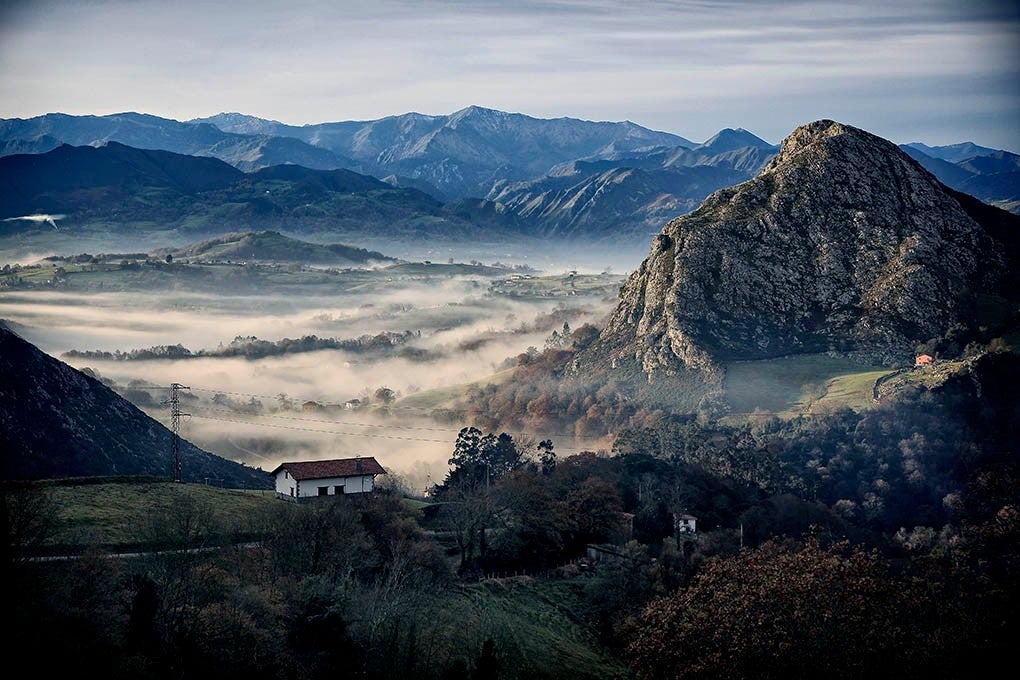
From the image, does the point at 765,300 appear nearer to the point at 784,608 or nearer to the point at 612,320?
the point at 612,320

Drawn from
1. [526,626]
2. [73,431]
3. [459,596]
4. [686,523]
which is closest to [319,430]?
[73,431]

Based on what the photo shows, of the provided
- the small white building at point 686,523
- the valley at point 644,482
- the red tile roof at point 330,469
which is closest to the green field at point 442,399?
the valley at point 644,482

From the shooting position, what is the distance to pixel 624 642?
58.0 meters

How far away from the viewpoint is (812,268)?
16275 centimetres

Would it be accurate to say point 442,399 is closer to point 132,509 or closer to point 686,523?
point 686,523

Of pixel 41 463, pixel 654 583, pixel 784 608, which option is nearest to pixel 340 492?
pixel 654 583

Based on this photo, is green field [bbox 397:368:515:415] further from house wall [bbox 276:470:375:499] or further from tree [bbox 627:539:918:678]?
tree [bbox 627:539:918:678]

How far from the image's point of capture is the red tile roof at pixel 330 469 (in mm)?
73938

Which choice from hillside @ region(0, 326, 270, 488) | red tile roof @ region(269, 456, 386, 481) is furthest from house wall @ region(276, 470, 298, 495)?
hillside @ region(0, 326, 270, 488)

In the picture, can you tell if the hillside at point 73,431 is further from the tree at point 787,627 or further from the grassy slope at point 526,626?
the tree at point 787,627

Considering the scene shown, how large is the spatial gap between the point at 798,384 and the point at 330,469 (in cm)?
8342

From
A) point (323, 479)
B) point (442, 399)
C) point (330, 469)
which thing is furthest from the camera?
point (442, 399)

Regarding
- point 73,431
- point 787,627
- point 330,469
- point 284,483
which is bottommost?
point 787,627

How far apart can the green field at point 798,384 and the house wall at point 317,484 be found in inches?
2816
